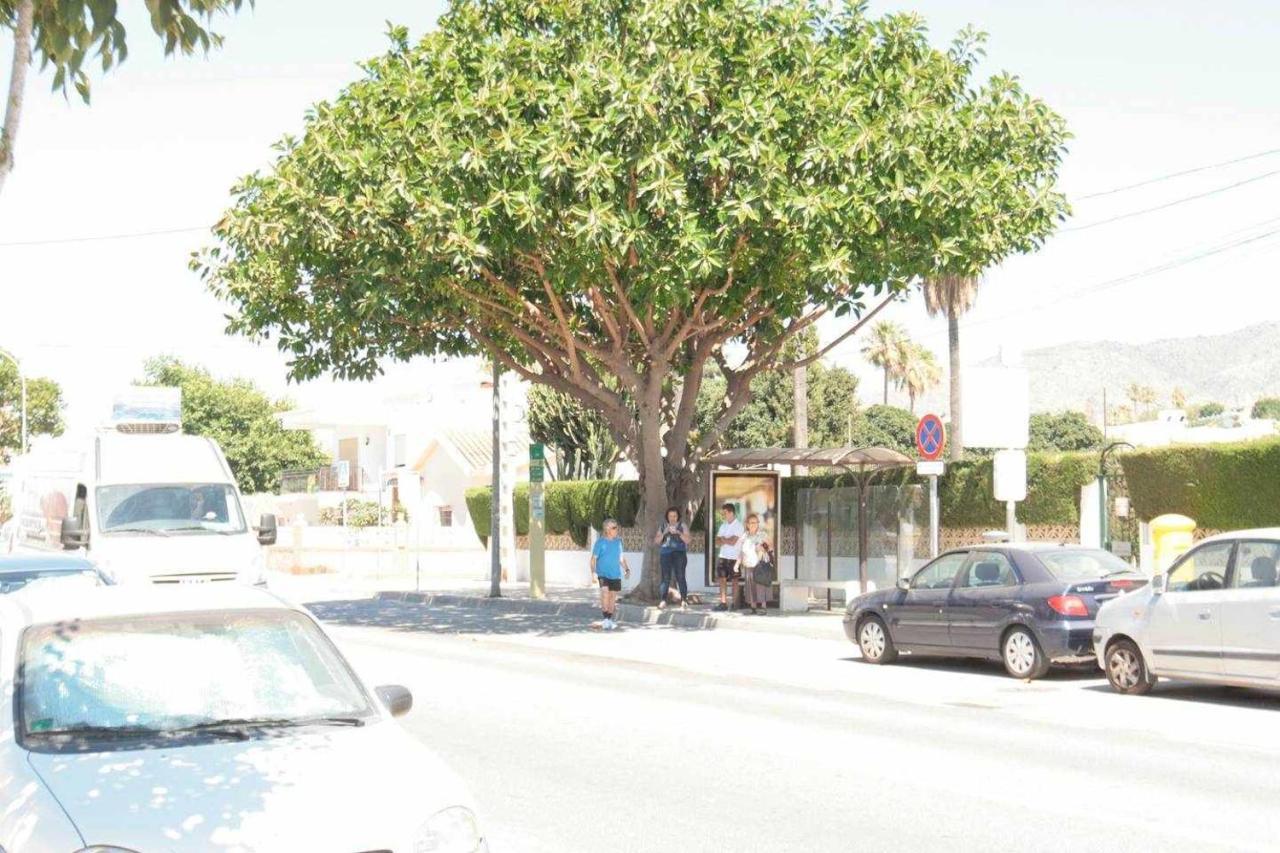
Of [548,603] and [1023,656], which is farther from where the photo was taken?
[548,603]

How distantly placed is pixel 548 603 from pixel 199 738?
83.8ft

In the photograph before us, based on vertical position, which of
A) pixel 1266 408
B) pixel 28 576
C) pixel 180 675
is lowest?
pixel 180 675

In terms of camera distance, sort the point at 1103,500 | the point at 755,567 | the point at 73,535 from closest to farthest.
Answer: the point at 73,535 < the point at 1103,500 < the point at 755,567

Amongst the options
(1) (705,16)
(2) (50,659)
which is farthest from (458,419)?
(2) (50,659)

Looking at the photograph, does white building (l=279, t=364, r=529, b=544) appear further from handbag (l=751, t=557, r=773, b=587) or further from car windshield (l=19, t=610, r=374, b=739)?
car windshield (l=19, t=610, r=374, b=739)

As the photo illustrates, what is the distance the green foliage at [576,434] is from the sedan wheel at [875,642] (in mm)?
24345

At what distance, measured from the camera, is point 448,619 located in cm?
2839

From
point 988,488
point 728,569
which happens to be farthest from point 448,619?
point 988,488

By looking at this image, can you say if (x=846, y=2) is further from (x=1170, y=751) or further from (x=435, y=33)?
(x=1170, y=751)

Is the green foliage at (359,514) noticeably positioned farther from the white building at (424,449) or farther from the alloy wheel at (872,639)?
the alloy wheel at (872,639)

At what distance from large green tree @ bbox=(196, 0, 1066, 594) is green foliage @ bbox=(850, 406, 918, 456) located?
5756 centimetres

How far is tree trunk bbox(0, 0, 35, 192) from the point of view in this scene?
18.0ft

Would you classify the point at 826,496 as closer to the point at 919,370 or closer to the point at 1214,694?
the point at 1214,694

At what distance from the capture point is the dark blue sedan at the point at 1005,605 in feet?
55.0
